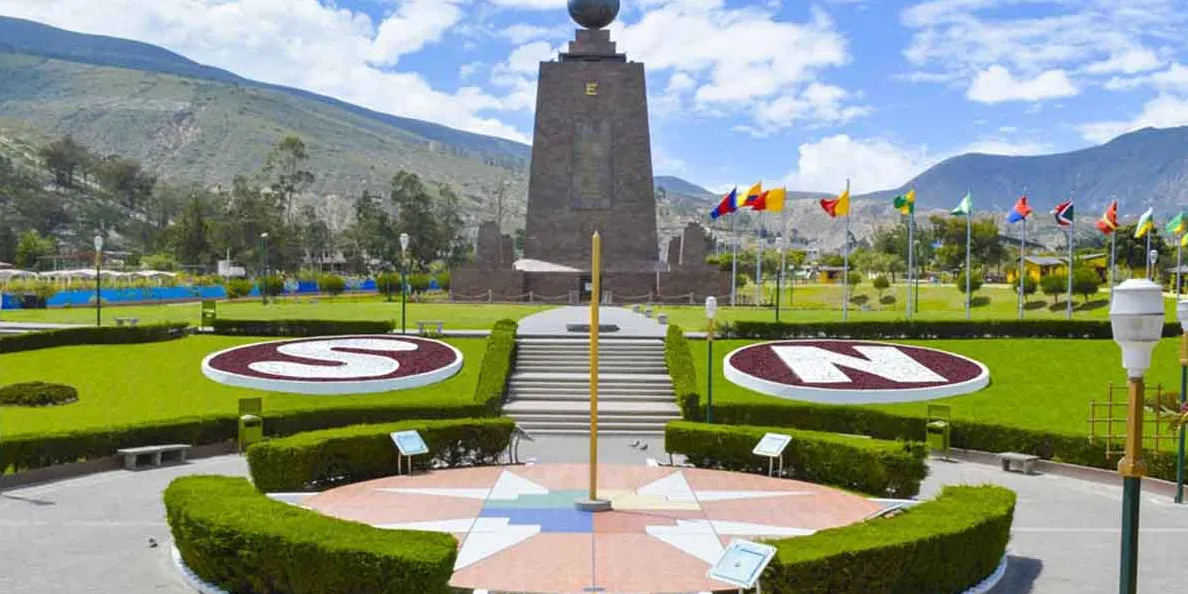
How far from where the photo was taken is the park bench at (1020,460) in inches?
808

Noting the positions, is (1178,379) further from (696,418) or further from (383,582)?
(383,582)

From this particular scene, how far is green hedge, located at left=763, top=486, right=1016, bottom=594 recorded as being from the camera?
10320 mm

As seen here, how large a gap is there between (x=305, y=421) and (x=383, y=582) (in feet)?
43.2

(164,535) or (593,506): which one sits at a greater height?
(593,506)

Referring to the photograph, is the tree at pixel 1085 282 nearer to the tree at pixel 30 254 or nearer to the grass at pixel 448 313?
the grass at pixel 448 313

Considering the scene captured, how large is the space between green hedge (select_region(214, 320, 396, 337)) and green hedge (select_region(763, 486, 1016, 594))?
24.2m

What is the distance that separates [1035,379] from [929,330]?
6.02 m

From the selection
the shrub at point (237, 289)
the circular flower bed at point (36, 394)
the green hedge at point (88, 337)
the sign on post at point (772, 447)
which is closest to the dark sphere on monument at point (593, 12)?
the shrub at point (237, 289)

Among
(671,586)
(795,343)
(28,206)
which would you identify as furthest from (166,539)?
(28,206)

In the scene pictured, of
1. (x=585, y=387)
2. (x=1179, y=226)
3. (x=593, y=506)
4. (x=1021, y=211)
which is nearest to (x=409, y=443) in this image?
(x=593, y=506)

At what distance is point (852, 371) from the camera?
28.7m

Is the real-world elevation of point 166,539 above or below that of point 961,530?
below

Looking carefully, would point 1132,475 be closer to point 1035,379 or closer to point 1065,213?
point 1035,379

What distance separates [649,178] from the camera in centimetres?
5891
